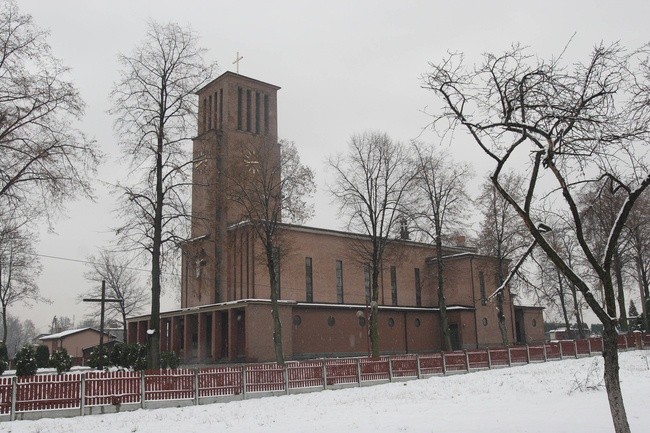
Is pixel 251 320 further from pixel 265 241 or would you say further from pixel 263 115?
pixel 263 115

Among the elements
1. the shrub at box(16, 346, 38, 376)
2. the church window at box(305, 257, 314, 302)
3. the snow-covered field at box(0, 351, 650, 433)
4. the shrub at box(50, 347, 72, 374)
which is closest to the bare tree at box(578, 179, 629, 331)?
the snow-covered field at box(0, 351, 650, 433)

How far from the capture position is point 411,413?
15.3m

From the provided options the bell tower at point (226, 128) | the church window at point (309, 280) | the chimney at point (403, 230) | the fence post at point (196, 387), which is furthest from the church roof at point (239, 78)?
the fence post at point (196, 387)

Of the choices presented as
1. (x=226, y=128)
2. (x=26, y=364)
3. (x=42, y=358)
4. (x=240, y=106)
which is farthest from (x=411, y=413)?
(x=42, y=358)

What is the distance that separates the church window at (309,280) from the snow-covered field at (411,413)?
23.7m

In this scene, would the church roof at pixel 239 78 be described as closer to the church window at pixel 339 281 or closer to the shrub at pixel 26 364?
the church window at pixel 339 281

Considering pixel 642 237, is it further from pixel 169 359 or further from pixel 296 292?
pixel 169 359

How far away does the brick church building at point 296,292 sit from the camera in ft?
124

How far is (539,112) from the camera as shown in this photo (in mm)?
10102

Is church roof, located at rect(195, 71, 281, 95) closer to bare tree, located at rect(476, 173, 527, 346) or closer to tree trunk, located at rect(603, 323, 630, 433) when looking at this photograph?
bare tree, located at rect(476, 173, 527, 346)

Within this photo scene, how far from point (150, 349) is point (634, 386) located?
18614 millimetres

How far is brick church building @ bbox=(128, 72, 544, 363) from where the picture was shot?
37750 millimetres

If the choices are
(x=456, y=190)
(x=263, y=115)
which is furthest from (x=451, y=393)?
(x=263, y=115)

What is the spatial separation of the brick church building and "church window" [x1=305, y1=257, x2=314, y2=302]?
3.3 inches
